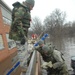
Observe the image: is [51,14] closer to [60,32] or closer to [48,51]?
[60,32]

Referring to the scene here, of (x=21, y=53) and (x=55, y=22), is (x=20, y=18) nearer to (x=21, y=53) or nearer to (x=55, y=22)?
(x=21, y=53)

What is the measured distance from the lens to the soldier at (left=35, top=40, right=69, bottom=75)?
7.20 metres

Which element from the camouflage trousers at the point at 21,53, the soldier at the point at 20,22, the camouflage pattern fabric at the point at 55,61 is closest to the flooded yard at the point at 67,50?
the camouflage pattern fabric at the point at 55,61

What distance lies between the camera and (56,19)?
110438 millimetres

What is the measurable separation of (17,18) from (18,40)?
598mm

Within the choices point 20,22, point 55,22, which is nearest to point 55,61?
point 20,22

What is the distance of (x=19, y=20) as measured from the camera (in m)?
7.62

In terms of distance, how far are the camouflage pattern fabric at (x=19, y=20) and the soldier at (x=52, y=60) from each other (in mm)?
624

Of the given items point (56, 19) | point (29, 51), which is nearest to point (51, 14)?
point (56, 19)

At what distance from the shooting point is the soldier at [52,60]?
7.20 meters

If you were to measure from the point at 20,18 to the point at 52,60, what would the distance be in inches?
56.4

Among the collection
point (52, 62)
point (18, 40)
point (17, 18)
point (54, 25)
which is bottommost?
point (52, 62)

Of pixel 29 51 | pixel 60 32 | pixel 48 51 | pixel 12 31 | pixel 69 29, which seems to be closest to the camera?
pixel 48 51

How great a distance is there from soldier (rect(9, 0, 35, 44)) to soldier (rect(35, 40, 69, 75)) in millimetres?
588
